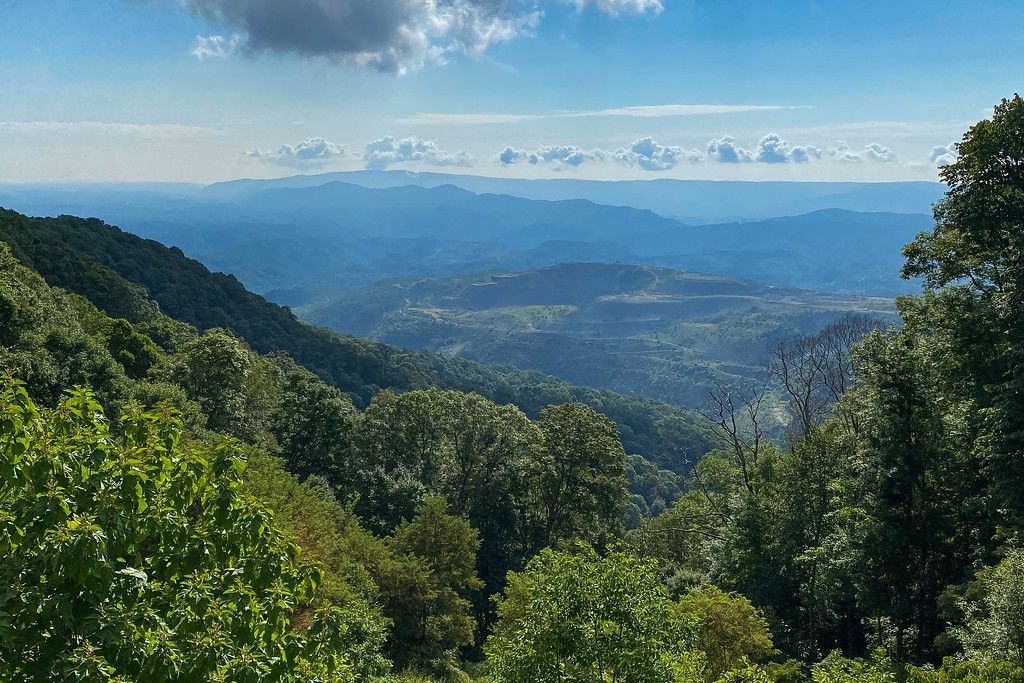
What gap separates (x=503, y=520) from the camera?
146 feet

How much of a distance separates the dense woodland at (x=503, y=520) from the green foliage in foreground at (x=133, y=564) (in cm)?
3

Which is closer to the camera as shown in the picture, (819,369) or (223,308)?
(819,369)

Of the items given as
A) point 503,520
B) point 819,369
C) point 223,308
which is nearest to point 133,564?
point 503,520

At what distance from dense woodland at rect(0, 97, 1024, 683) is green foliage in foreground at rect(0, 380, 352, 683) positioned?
33 millimetres

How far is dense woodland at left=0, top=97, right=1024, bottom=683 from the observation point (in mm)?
6074

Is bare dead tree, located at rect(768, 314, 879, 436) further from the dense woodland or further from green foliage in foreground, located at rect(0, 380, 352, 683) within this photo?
Result: green foliage in foreground, located at rect(0, 380, 352, 683)

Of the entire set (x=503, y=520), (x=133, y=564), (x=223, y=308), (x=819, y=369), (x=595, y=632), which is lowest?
(x=503, y=520)

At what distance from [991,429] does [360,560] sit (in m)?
25.8

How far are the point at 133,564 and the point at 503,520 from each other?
3833 cm

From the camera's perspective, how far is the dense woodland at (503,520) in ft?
19.9

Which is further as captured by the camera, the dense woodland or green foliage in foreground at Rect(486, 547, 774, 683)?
green foliage in foreground at Rect(486, 547, 774, 683)

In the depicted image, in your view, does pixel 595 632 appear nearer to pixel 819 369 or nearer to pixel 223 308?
pixel 819 369

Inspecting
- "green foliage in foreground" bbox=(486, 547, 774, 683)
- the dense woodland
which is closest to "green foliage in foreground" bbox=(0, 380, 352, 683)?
the dense woodland

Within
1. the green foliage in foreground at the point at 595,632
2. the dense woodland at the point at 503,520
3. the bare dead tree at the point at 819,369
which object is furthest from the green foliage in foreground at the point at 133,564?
the bare dead tree at the point at 819,369
